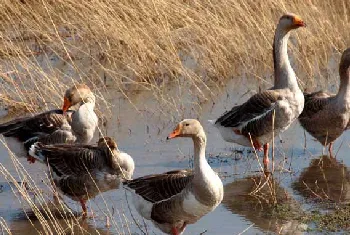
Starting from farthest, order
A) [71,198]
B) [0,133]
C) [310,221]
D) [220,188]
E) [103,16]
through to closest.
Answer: [103,16]
[0,133]
[71,198]
[310,221]
[220,188]

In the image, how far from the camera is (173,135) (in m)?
8.01

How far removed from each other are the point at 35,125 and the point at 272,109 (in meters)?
3.14

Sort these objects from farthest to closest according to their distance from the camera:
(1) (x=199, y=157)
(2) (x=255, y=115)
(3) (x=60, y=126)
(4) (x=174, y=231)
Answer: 1. (2) (x=255, y=115)
2. (3) (x=60, y=126)
3. (4) (x=174, y=231)
4. (1) (x=199, y=157)

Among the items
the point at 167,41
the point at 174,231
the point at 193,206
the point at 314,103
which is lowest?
the point at 174,231

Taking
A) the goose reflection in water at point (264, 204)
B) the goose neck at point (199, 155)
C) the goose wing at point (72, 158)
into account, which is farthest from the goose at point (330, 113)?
the goose neck at point (199, 155)

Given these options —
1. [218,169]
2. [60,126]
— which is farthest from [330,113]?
[60,126]

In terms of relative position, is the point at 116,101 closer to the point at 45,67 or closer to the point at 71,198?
the point at 45,67

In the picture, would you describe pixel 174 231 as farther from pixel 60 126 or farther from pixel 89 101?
pixel 60 126

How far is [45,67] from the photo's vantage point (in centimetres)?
1463

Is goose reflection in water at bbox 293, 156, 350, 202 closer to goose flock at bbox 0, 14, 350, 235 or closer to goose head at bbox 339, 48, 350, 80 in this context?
goose flock at bbox 0, 14, 350, 235

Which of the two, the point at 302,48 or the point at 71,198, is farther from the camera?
the point at 302,48

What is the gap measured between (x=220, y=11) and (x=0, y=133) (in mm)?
4718

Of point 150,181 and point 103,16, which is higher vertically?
point 103,16

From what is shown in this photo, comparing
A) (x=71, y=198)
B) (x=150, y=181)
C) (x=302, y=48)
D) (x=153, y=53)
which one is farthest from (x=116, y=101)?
(x=150, y=181)
